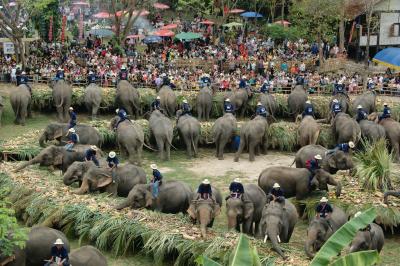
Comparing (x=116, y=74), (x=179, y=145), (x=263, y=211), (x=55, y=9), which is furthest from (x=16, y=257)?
(x=55, y=9)

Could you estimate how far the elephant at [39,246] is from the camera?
12.4 meters

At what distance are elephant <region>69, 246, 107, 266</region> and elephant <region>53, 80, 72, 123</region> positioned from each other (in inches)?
532

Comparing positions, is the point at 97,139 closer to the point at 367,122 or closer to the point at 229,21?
the point at 367,122

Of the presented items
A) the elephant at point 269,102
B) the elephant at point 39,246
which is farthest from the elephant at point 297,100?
the elephant at point 39,246

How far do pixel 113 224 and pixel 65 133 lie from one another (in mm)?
6976

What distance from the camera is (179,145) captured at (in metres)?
22.8

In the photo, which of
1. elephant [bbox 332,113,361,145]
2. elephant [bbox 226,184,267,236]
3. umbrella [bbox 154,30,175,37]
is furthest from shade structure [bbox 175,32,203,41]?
elephant [bbox 226,184,267,236]

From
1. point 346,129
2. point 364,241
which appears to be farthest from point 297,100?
point 364,241

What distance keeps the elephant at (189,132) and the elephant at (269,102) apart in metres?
3.95

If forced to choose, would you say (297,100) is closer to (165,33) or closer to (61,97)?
(61,97)

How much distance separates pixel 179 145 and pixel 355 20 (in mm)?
17735

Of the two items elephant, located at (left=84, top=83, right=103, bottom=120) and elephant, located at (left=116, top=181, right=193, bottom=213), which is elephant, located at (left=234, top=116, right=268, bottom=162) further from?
elephant, located at (left=116, top=181, right=193, bottom=213)

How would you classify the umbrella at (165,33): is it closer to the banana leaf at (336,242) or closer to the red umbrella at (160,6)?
the red umbrella at (160,6)

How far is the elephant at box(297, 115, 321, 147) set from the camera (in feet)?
70.8
